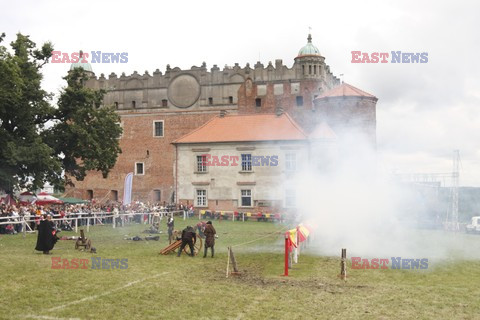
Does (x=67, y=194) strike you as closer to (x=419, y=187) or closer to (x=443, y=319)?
(x=419, y=187)

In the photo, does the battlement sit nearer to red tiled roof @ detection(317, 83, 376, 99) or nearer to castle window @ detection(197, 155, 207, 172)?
red tiled roof @ detection(317, 83, 376, 99)

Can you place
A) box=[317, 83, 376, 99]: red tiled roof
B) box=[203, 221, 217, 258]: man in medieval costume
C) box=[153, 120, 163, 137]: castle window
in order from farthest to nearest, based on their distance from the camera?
box=[153, 120, 163, 137]: castle window < box=[317, 83, 376, 99]: red tiled roof < box=[203, 221, 217, 258]: man in medieval costume

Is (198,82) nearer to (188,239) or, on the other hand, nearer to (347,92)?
(347,92)

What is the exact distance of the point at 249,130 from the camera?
4881cm

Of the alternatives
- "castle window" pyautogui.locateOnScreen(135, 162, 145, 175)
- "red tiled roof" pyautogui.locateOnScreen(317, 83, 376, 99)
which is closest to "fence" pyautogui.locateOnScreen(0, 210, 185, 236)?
"red tiled roof" pyautogui.locateOnScreen(317, 83, 376, 99)

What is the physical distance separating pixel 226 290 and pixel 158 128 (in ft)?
163

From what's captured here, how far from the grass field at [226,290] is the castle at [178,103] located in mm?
35986

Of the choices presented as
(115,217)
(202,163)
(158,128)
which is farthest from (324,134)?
(158,128)

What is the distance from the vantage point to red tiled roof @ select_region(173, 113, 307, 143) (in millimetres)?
47125

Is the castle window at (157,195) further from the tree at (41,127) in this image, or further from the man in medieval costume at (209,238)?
the man in medieval costume at (209,238)

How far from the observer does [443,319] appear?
11352 mm

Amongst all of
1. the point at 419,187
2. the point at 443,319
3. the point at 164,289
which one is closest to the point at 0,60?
the point at 164,289

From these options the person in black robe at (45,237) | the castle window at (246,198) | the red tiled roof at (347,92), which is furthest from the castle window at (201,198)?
the person in black robe at (45,237)

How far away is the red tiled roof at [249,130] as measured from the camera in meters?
47.1
